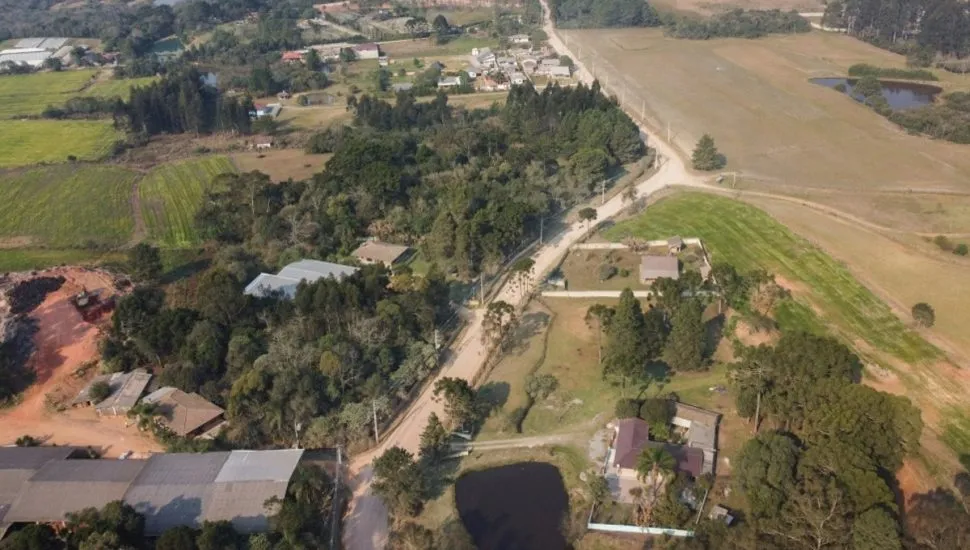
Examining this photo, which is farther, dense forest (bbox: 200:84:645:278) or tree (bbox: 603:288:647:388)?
dense forest (bbox: 200:84:645:278)

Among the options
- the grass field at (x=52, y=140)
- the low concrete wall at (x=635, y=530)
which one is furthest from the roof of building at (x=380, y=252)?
the grass field at (x=52, y=140)

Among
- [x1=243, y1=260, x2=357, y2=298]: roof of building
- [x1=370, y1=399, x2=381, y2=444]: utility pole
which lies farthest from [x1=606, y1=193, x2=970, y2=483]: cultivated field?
Answer: [x1=370, y1=399, x2=381, y2=444]: utility pole

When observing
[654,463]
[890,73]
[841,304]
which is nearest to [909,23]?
[890,73]

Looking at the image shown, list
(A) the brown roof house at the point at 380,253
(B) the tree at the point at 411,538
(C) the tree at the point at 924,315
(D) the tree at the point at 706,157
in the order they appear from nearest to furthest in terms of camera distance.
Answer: (B) the tree at the point at 411,538, (C) the tree at the point at 924,315, (A) the brown roof house at the point at 380,253, (D) the tree at the point at 706,157

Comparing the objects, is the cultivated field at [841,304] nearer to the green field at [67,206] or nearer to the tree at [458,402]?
the tree at [458,402]

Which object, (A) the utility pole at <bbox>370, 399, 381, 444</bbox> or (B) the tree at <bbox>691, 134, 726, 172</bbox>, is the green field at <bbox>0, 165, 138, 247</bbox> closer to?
(A) the utility pole at <bbox>370, 399, 381, 444</bbox>

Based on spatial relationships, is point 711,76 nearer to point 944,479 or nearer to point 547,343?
point 547,343
